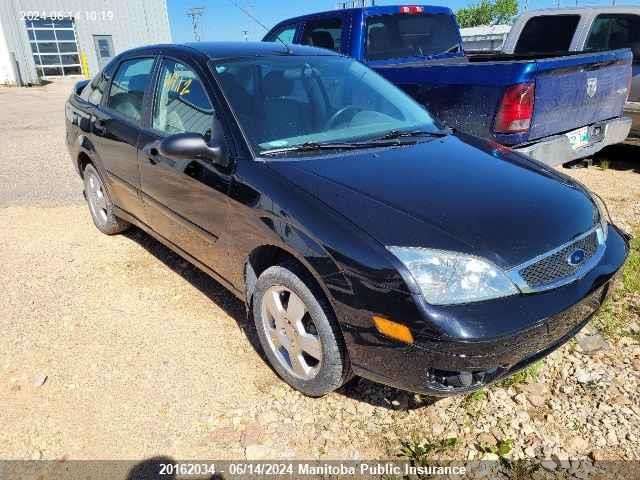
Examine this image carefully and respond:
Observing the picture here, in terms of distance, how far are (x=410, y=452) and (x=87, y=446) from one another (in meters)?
1.43

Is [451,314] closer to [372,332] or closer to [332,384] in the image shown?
[372,332]

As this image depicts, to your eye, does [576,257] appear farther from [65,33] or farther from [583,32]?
[65,33]

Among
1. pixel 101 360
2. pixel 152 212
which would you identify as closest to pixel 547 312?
pixel 101 360

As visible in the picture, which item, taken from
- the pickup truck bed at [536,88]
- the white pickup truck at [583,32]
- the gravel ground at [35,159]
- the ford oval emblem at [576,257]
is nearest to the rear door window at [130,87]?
the gravel ground at [35,159]

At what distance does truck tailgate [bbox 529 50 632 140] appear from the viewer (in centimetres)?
394

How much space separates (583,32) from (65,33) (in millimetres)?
24346

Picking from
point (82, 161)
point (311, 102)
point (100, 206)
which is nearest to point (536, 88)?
point (311, 102)

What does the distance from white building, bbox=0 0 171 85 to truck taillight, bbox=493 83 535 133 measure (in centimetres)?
2466

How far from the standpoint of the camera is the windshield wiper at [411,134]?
2.90 meters

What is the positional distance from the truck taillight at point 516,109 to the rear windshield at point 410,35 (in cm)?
226

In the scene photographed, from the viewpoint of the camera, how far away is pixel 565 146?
4.32 m

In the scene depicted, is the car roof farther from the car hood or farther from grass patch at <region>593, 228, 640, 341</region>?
grass patch at <region>593, 228, 640, 341</region>

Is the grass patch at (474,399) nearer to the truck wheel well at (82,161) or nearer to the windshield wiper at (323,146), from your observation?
the windshield wiper at (323,146)

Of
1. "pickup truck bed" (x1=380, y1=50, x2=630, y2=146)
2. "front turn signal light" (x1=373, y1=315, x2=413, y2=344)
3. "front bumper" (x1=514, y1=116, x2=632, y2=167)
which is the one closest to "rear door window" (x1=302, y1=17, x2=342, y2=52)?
"pickup truck bed" (x1=380, y1=50, x2=630, y2=146)
